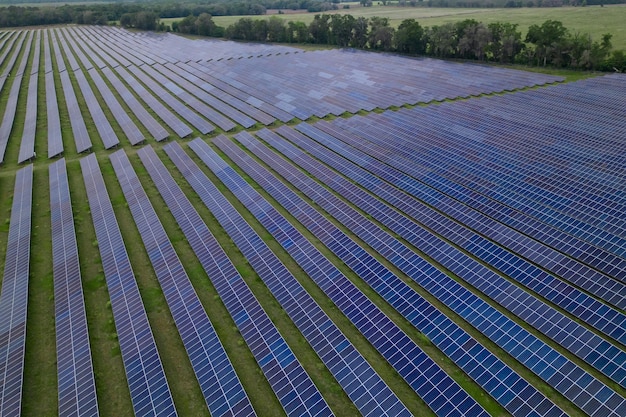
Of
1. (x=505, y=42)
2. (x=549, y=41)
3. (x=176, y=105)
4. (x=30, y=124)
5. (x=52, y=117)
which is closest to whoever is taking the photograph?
(x=30, y=124)

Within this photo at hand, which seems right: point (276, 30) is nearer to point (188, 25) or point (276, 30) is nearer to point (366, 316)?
point (188, 25)

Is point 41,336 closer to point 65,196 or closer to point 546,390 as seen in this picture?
point 65,196

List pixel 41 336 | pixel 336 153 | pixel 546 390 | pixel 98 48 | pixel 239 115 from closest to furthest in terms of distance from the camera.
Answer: pixel 546 390 < pixel 41 336 < pixel 336 153 < pixel 239 115 < pixel 98 48

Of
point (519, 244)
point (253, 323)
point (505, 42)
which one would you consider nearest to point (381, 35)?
point (505, 42)

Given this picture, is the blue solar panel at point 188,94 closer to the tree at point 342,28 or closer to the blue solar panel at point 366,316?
the blue solar panel at point 366,316

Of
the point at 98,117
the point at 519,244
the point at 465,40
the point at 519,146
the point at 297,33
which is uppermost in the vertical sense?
the point at 297,33

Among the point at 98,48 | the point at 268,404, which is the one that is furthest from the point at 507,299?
the point at 98,48

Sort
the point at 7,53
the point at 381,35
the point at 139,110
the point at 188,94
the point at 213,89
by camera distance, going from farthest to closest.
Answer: the point at 7,53 → the point at 381,35 → the point at 213,89 → the point at 188,94 → the point at 139,110
